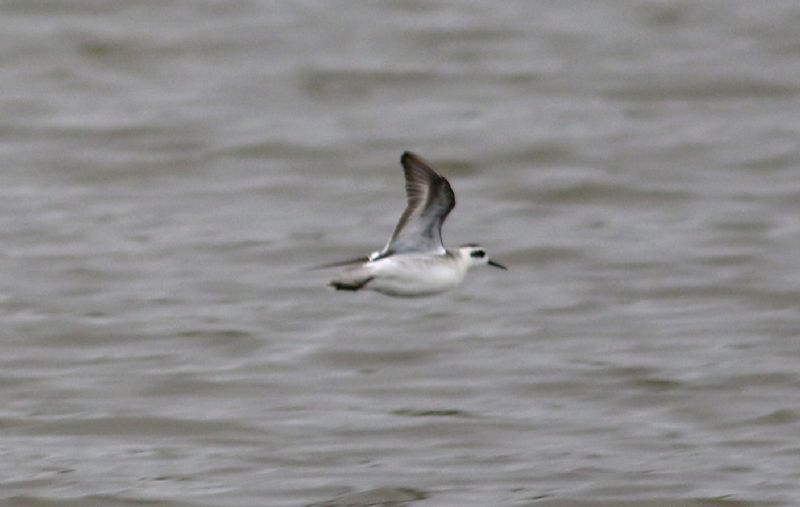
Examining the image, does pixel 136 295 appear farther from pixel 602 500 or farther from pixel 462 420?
pixel 602 500

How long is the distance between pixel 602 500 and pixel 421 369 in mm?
3237

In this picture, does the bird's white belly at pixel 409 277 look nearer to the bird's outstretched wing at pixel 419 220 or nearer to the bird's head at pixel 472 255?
the bird's outstretched wing at pixel 419 220

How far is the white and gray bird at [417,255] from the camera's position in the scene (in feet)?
37.2

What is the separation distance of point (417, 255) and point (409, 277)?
0.24m

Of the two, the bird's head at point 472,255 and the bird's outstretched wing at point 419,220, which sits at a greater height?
the bird's outstretched wing at point 419,220

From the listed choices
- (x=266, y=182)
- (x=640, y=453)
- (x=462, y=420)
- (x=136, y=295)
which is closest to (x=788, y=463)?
(x=640, y=453)

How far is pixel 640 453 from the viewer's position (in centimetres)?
1343

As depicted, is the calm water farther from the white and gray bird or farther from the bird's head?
the white and gray bird

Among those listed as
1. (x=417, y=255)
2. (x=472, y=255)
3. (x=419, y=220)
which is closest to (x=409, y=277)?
(x=417, y=255)

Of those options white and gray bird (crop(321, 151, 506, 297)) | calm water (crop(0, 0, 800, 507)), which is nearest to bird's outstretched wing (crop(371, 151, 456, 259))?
white and gray bird (crop(321, 151, 506, 297))

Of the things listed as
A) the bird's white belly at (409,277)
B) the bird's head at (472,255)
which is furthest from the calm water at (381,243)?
the bird's white belly at (409,277)

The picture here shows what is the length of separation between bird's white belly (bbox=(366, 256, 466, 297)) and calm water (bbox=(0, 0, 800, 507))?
163 cm

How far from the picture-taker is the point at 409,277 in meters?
11.4

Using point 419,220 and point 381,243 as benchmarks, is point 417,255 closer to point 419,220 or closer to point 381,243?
point 419,220
